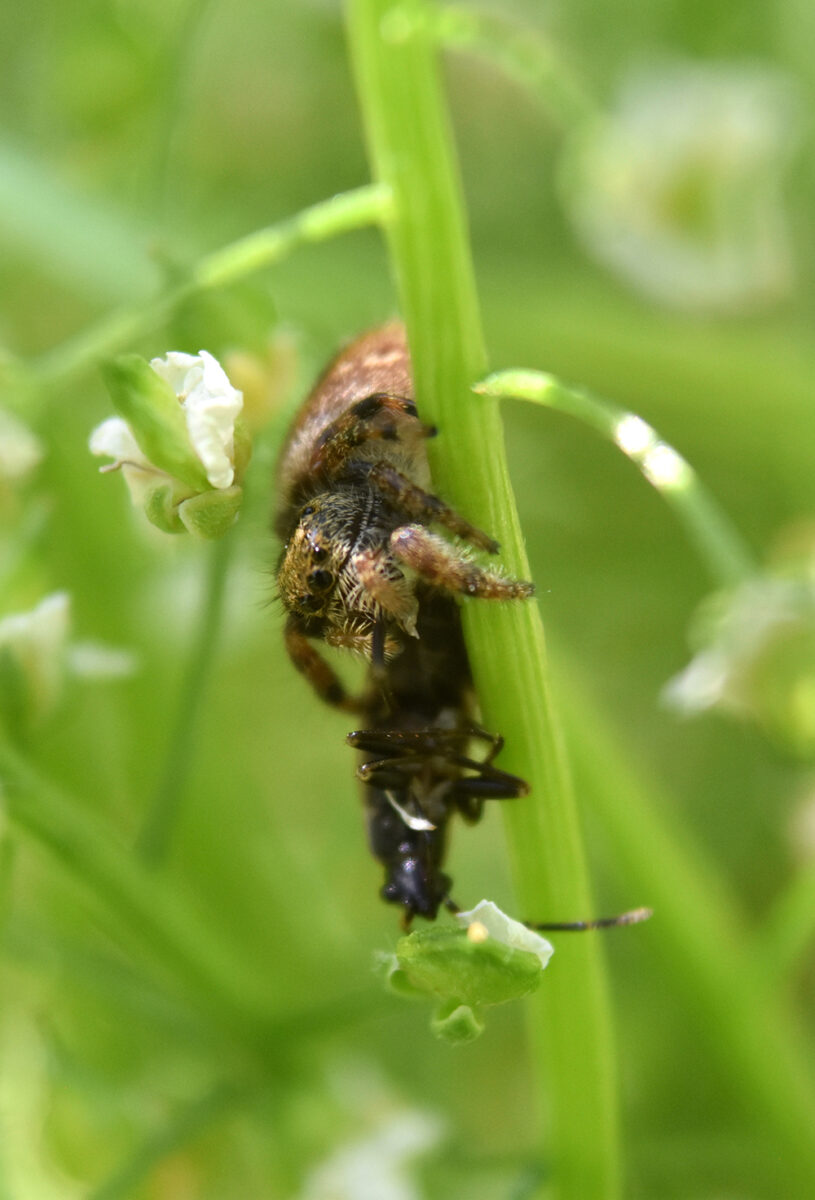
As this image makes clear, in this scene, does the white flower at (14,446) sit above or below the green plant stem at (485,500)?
above

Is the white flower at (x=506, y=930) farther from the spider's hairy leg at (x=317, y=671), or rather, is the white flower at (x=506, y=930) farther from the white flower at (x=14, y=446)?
→ the white flower at (x=14, y=446)

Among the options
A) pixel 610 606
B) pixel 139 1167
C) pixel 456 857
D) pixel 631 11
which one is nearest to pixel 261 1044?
pixel 139 1167

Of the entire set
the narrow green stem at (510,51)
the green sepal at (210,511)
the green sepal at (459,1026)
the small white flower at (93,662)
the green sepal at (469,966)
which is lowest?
the green sepal at (459,1026)

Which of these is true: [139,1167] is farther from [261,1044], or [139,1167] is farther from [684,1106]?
[684,1106]

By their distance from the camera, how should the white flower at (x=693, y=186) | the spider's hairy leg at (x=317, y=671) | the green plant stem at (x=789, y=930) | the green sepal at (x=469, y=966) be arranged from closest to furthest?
the green sepal at (x=469, y=966), the spider's hairy leg at (x=317, y=671), the green plant stem at (x=789, y=930), the white flower at (x=693, y=186)

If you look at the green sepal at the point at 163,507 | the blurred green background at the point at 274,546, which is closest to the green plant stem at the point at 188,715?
the blurred green background at the point at 274,546

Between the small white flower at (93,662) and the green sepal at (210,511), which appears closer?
the green sepal at (210,511)

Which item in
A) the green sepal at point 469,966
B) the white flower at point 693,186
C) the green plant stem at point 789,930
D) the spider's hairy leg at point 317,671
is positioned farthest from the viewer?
the white flower at point 693,186
